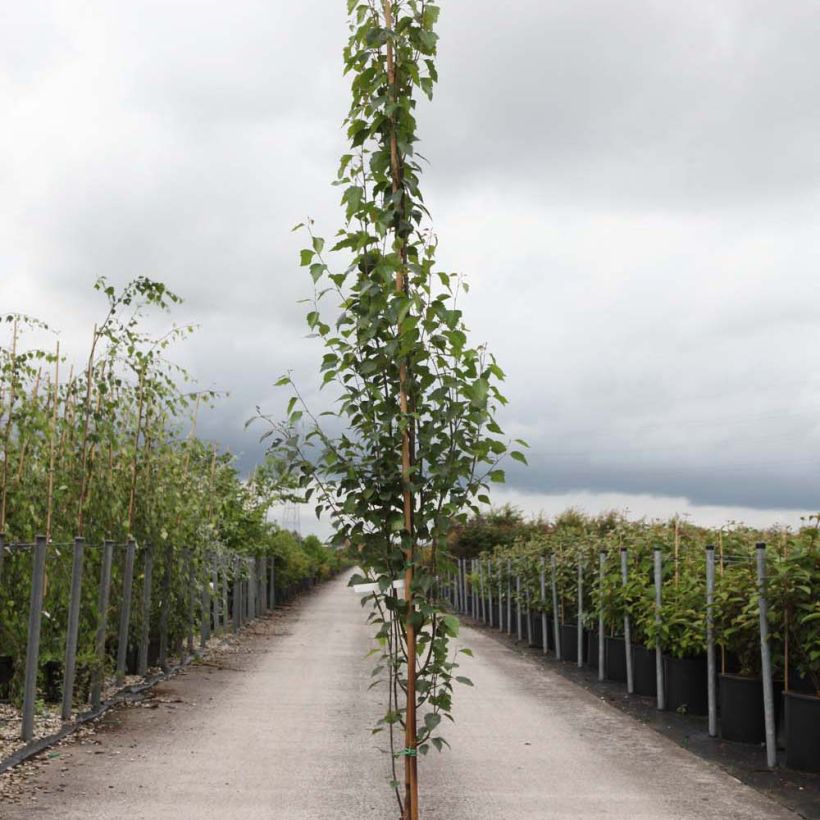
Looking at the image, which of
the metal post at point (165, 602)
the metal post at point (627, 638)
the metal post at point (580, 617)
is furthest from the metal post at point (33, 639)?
the metal post at point (580, 617)

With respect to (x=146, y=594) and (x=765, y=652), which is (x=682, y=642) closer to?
(x=765, y=652)

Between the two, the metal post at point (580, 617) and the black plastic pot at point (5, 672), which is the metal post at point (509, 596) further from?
the black plastic pot at point (5, 672)

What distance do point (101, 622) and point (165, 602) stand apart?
3.30 metres

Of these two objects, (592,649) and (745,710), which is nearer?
(745,710)

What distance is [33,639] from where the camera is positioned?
8594 millimetres

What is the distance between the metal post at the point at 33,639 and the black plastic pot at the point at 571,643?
1084 cm

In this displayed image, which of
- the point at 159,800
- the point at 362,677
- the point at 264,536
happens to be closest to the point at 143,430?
the point at 362,677

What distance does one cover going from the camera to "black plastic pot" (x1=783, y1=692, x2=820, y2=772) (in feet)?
26.2

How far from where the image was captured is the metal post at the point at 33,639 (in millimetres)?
8508

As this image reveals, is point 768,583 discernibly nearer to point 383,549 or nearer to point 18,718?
→ point 383,549

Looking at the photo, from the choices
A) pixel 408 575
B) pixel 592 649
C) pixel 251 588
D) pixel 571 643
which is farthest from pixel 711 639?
pixel 251 588

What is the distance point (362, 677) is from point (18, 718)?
5320mm

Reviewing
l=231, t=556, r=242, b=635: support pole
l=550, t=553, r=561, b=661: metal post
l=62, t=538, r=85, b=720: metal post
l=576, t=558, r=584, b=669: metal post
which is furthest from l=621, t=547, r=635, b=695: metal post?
l=231, t=556, r=242, b=635: support pole

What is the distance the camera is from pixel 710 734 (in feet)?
32.7
